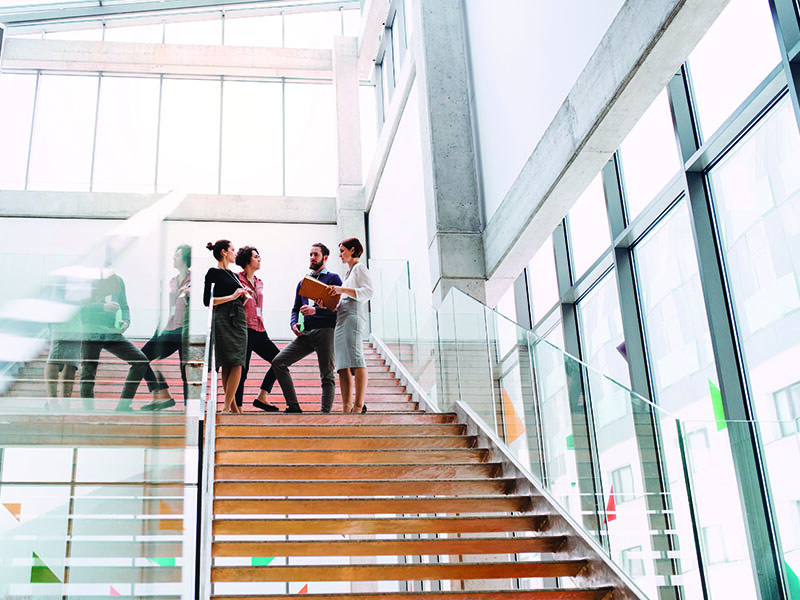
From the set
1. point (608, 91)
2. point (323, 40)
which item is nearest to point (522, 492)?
point (608, 91)

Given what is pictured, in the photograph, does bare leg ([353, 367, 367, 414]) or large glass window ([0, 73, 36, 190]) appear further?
large glass window ([0, 73, 36, 190])

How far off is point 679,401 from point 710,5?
379 cm

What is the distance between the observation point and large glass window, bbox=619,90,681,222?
320 inches

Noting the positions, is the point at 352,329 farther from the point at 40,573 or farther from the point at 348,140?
the point at 348,140

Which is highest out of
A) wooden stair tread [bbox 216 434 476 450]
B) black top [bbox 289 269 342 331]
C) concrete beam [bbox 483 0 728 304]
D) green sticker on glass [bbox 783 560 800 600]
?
Answer: concrete beam [bbox 483 0 728 304]

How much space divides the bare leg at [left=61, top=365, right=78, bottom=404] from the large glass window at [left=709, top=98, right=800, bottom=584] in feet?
16.8

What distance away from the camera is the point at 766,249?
6.88m

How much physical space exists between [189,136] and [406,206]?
7.37 m

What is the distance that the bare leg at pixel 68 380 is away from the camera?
3.24 m

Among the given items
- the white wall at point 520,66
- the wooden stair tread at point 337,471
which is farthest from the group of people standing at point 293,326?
the white wall at point 520,66

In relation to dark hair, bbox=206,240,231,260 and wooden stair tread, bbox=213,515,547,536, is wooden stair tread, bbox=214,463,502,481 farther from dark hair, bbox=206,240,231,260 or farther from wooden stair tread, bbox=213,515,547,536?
dark hair, bbox=206,240,231,260

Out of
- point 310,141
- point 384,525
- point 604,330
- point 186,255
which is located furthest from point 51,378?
point 310,141

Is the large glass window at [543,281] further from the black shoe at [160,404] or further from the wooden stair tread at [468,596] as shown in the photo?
the black shoe at [160,404]

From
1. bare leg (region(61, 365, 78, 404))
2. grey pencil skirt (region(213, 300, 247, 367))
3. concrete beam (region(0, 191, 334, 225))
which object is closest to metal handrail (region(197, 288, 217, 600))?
grey pencil skirt (region(213, 300, 247, 367))
